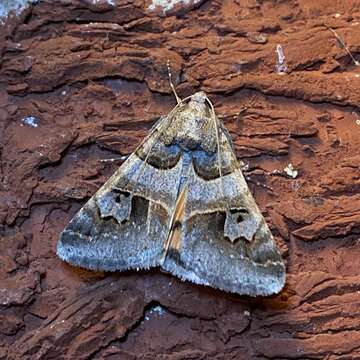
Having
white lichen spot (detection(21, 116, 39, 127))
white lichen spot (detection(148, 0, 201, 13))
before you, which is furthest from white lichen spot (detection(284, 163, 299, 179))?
white lichen spot (detection(21, 116, 39, 127))

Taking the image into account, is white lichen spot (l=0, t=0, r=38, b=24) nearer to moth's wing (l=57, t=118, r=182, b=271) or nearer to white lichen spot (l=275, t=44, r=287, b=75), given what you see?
moth's wing (l=57, t=118, r=182, b=271)

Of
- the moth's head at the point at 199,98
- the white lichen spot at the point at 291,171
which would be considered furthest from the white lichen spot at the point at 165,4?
the white lichen spot at the point at 291,171

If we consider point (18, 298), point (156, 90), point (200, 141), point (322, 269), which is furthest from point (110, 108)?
point (322, 269)

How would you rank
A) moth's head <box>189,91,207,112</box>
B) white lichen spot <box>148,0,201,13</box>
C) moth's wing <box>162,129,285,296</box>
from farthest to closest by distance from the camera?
white lichen spot <box>148,0,201,13</box> < moth's head <box>189,91,207,112</box> < moth's wing <box>162,129,285,296</box>

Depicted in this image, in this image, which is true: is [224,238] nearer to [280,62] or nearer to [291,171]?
[291,171]

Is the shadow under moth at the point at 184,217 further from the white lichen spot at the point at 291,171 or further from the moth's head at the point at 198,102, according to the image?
the white lichen spot at the point at 291,171

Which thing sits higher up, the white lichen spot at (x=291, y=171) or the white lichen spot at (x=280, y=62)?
the white lichen spot at (x=280, y=62)

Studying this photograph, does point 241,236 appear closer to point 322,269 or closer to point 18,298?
point 322,269

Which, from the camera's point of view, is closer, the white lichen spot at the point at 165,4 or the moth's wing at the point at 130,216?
the moth's wing at the point at 130,216
